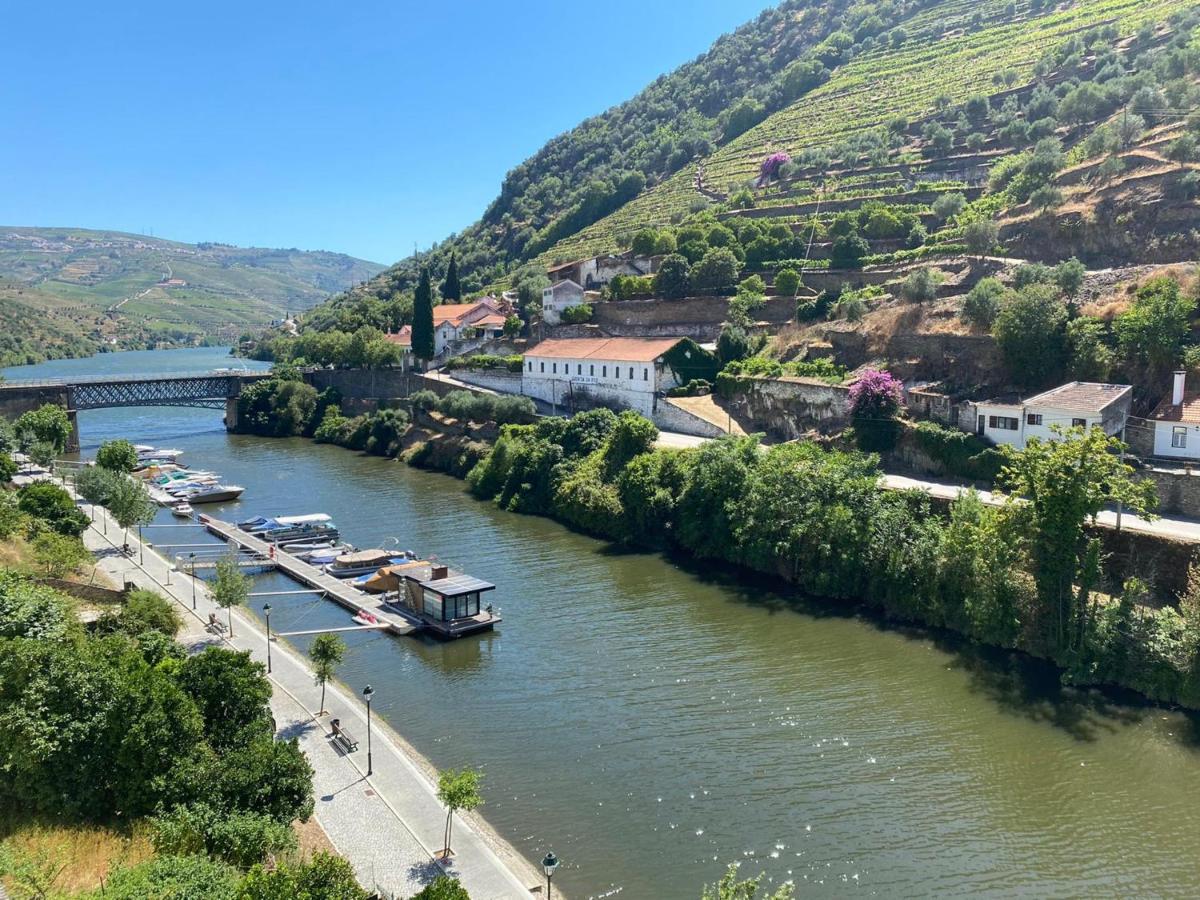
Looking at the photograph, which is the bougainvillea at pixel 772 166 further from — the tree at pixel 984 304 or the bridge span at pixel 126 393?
the bridge span at pixel 126 393

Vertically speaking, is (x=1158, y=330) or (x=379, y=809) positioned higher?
(x=1158, y=330)

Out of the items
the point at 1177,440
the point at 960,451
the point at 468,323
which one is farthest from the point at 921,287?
the point at 468,323

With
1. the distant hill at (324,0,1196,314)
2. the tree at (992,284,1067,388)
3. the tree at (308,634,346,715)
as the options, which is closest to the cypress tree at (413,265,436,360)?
the distant hill at (324,0,1196,314)

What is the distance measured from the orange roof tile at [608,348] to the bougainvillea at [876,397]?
51.3 ft

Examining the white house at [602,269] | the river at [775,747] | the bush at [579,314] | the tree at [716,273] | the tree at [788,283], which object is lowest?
the river at [775,747]

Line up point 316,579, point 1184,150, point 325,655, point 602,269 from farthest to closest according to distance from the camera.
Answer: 1. point 602,269
2. point 1184,150
3. point 316,579
4. point 325,655

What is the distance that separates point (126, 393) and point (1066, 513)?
81122mm

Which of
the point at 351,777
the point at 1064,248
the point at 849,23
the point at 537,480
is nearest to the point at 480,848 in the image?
the point at 351,777

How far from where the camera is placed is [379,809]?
18.2 meters

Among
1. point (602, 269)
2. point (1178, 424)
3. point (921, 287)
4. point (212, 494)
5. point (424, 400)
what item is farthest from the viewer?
point (602, 269)

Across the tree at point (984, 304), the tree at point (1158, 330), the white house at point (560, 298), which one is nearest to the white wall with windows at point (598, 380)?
the white house at point (560, 298)

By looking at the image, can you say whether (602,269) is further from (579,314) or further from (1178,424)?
(1178,424)

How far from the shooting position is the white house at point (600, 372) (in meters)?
54.9

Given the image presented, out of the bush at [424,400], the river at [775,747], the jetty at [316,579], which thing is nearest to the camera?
the river at [775,747]
